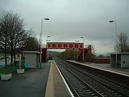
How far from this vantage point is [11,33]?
45.1m

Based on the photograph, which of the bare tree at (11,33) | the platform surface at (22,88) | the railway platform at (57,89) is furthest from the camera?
the bare tree at (11,33)

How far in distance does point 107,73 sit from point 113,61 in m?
23.7

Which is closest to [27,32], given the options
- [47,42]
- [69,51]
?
[47,42]

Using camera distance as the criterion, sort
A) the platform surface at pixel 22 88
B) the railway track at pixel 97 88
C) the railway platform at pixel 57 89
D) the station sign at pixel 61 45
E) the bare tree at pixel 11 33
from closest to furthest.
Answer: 1. the platform surface at pixel 22 88
2. the railway platform at pixel 57 89
3. the railway track at pixel 97 88
4. the bare tree at pixel 11 33
5. the station sign at pixel 61 45

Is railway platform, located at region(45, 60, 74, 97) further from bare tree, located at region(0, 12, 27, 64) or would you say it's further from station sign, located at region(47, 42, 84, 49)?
station sign, located at region(47, 42, 84, 49)

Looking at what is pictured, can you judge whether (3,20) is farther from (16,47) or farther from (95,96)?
(95,96)

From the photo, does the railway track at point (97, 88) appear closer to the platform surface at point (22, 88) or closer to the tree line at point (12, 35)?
the platform surface at point (22, 88)

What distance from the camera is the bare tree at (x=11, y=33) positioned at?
142 feet

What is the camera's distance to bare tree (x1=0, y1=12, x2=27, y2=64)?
43.4m

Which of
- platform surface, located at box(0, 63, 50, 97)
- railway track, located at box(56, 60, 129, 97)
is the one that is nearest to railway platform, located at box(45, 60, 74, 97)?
platform surface, located at box(0, 63, 50, 97)

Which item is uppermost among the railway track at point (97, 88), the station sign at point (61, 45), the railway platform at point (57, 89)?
the station sign at point (61, 45)

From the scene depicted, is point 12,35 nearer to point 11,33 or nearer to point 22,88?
point 11,33

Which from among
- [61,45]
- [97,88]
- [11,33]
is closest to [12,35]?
→ [11,33]

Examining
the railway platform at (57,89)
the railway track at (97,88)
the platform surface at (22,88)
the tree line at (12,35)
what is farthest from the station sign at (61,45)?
the platform surface at (22,88)
